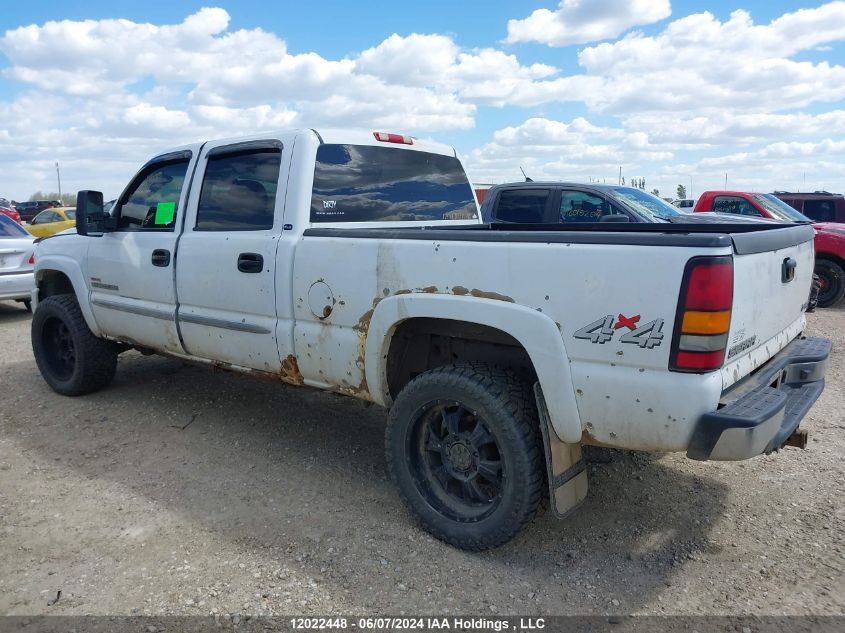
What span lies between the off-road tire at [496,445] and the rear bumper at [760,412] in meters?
0.69

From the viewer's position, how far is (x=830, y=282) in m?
10.1

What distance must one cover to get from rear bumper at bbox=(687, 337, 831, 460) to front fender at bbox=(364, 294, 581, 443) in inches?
19.5

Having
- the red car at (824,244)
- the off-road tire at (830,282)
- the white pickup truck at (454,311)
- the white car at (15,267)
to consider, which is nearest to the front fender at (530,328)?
the white pickup truck at (454,311)

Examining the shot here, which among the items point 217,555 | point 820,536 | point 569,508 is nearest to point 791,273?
point 820,536

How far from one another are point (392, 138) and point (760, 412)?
282 centimetres

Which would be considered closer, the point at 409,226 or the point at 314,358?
the point at 314,358

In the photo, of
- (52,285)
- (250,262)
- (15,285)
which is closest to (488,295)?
(250,262)

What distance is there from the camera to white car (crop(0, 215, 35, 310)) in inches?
356

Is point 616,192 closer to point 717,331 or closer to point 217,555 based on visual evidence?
point 717,331

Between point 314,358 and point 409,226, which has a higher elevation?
point 409,226

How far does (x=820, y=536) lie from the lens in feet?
10.5

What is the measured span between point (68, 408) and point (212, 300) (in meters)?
2.06

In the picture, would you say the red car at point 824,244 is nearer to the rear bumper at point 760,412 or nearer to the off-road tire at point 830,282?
the off-road tire at point 830,282

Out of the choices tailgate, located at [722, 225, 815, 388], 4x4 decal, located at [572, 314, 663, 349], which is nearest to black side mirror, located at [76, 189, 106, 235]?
4x4 decal, located at [572, 314, 663, 349]
